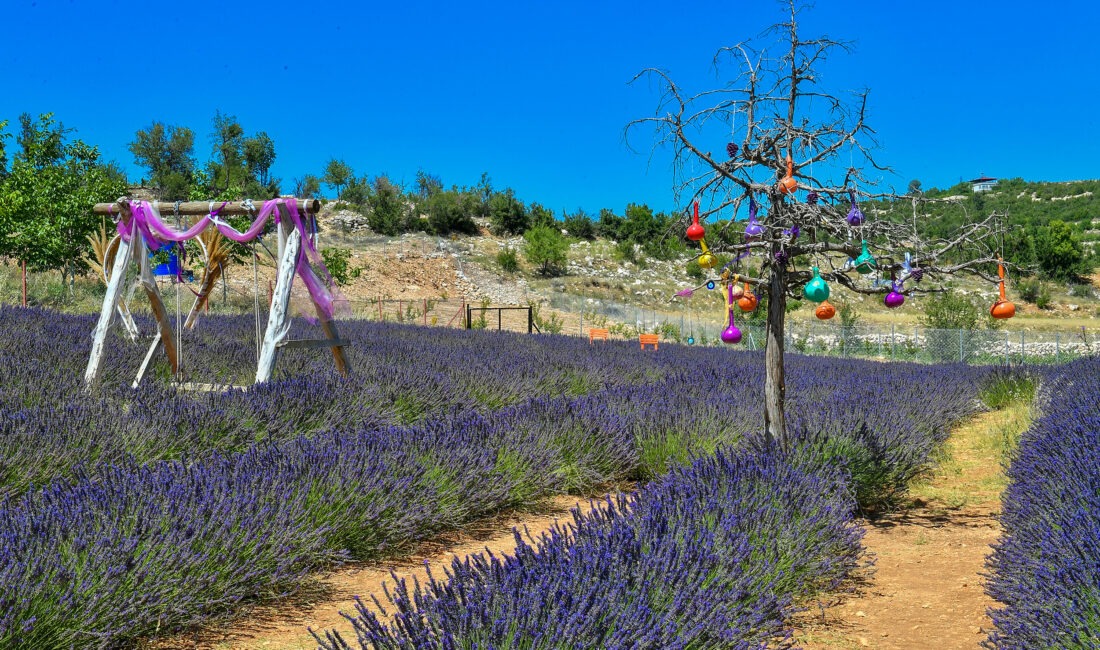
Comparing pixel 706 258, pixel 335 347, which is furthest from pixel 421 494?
pixel 335 347

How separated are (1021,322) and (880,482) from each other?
125ft

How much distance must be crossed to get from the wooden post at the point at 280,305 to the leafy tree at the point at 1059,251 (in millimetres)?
48273

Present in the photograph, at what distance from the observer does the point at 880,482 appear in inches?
219

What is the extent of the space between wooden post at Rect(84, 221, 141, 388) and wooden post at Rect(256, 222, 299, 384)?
1175 millimetres

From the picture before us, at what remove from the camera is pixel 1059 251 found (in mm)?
48156

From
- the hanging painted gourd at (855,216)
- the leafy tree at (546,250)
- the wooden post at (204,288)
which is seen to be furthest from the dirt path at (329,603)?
the leafy tree at (546,250)

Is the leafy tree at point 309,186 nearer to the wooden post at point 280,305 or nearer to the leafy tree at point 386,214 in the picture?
the leafy tree at point 386,214

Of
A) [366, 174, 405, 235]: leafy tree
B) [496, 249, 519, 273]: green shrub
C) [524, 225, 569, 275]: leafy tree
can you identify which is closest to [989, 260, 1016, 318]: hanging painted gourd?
[496, 249, 519, 273]: green shrub

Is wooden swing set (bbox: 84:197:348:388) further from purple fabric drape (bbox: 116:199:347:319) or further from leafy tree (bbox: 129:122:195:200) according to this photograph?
leafy tree (bbox: 129:122:195:200)

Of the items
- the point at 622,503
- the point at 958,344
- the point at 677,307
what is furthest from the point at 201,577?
the point at 677,307

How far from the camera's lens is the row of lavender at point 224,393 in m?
4.34

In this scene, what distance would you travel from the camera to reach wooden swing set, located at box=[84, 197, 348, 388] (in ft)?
22.5

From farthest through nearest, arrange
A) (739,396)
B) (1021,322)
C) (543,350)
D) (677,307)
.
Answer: (677,307) < (1021,322) < (543,350) < (739,396)

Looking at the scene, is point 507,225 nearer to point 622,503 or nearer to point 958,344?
point 958,344
